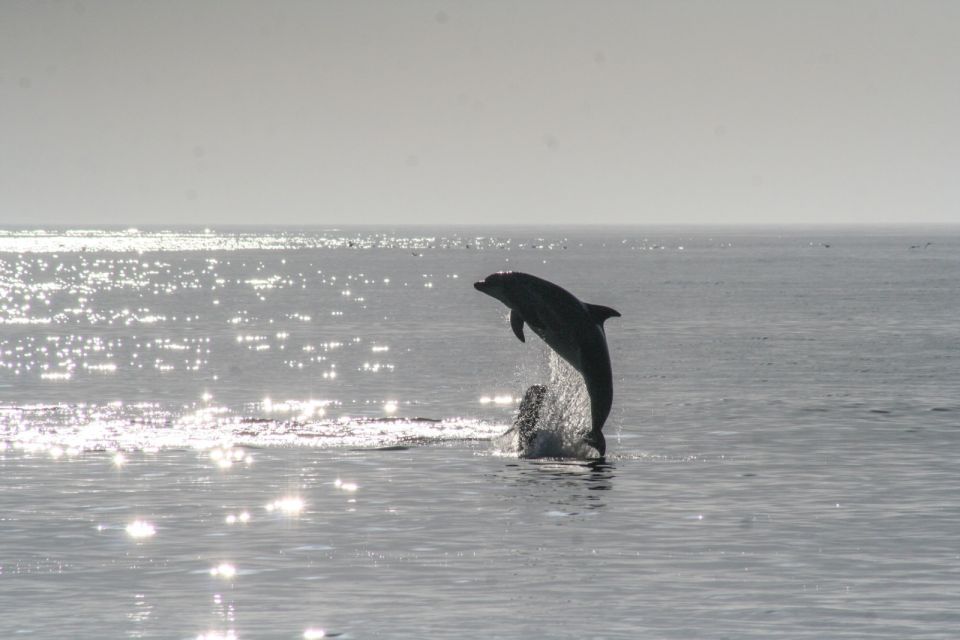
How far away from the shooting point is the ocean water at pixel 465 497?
52.9 feet

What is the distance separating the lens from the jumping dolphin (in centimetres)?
2555

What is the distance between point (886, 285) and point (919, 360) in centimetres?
7184

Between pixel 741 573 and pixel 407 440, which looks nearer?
pixel 741 573

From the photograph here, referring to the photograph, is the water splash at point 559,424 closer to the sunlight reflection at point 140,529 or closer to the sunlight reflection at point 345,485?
the sunlight reflection at point 345,485

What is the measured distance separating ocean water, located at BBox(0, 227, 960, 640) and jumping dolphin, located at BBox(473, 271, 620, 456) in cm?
129

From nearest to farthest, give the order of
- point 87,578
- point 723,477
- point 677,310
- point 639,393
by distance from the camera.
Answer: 1. point 87,578
2. point 723,477
3. point 639,393
4. point 677,310

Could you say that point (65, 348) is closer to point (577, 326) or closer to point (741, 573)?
point (577, 326)

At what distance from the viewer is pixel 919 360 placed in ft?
165

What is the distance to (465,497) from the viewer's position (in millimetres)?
23062

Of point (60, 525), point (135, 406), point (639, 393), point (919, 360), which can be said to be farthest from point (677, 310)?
point (60, 525)

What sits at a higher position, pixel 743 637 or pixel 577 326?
pixel 577 326

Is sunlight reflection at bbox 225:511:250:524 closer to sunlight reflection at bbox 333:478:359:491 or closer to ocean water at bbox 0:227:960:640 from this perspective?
ocean water at bbox 0:227:960:640

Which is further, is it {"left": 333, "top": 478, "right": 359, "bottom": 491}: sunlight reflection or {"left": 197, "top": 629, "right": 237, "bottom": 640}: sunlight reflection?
{"left": 333, "top": 478, "right": 359, "bottom": 491}: sunlight reflection

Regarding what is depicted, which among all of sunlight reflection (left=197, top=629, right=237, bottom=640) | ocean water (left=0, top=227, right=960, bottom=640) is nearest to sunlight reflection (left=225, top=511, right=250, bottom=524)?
ocean water (left=0, top=227, right=960, bottom=640)
